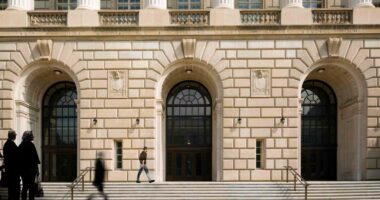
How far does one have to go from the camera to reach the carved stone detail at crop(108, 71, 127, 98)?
84.8ft

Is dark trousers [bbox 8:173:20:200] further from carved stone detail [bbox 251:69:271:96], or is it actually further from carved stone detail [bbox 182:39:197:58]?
carved stone detail [bbox 251:69:271:96]

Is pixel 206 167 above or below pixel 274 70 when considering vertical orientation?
below

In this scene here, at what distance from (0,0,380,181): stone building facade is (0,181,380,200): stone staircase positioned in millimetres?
2559

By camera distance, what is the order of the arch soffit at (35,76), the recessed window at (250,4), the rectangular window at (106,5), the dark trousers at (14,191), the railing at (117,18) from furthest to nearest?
the rectangular window at (106,5) < the recessed window at (250,4) < the arch soffit at (35,76) < the railing at (117,18) < the dark trousers at (14,191)

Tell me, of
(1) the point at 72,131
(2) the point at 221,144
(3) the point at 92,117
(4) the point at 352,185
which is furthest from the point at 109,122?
(4) the point at 352,185

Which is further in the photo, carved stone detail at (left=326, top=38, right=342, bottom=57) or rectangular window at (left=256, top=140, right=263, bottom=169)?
rectangular window at (left=256, top=140, right=263, bottom=169)

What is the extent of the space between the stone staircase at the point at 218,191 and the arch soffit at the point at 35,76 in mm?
5906

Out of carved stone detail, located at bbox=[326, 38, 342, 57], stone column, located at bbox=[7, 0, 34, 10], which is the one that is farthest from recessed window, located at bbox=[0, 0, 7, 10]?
carved stone detail, located at bbox=[326, 38, 342, 57]

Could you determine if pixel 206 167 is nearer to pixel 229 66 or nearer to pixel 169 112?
pixel 169 112

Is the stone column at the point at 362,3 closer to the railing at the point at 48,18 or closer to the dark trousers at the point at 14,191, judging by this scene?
the railing at the point at 48,18

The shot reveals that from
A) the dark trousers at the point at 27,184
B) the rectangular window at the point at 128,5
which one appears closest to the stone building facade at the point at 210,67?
the rectangular window at the point at 128,5

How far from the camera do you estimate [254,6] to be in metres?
27.5

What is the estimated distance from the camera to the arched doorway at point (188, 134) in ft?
91.4

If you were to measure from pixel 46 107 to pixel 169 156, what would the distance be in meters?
7.44
